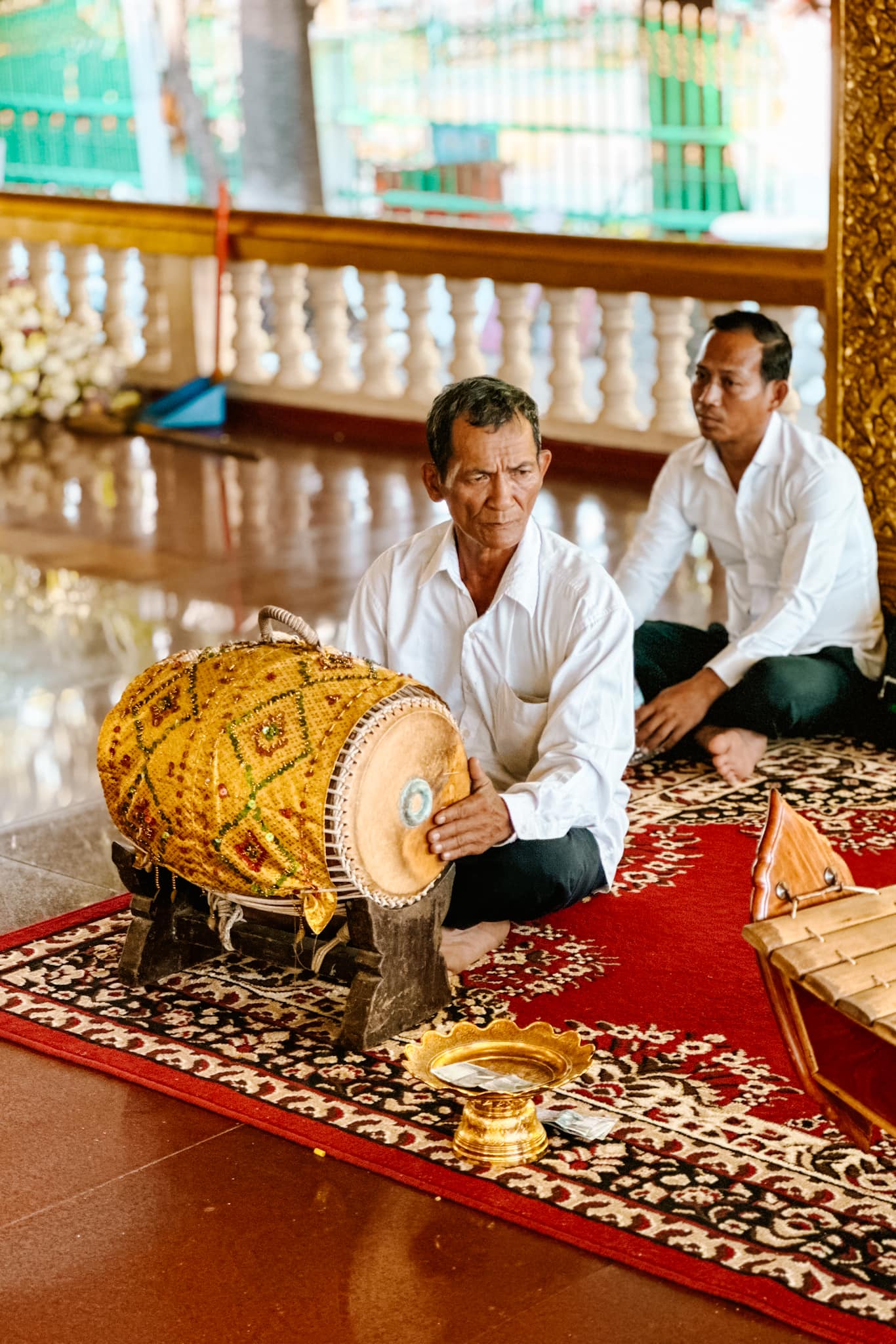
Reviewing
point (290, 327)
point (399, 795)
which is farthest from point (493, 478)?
point (290, 327)

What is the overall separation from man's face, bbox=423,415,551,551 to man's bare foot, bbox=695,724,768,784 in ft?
4.02

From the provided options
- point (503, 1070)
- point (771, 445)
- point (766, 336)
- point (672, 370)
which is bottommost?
point (503, 1070)

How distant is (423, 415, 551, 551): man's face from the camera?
3.32m

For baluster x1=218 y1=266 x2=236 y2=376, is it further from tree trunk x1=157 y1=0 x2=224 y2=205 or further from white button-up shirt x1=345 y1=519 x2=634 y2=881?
white button-up shirt x1=345 y1=519 x2=634 y2=881

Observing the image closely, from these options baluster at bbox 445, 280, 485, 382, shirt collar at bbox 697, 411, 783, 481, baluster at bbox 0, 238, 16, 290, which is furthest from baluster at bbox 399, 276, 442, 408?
shirt collar at bbox 697, 411, 783, 481

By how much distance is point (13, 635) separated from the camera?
19.2ft

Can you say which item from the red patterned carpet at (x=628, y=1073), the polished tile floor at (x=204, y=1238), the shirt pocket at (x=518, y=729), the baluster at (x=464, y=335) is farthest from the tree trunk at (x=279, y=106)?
the red patterned carpet at (x=628, y=1073)

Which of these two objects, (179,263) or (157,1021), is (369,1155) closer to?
(157,1021)

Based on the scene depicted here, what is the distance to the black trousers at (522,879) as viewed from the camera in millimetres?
3410

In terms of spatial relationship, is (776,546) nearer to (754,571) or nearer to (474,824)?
(754,571)

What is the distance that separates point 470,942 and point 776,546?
1755 millimetres

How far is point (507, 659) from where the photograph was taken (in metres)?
3.62

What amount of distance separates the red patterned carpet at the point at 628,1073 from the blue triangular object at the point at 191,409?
5.72 meters

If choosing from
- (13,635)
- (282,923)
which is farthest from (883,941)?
(13,635)
